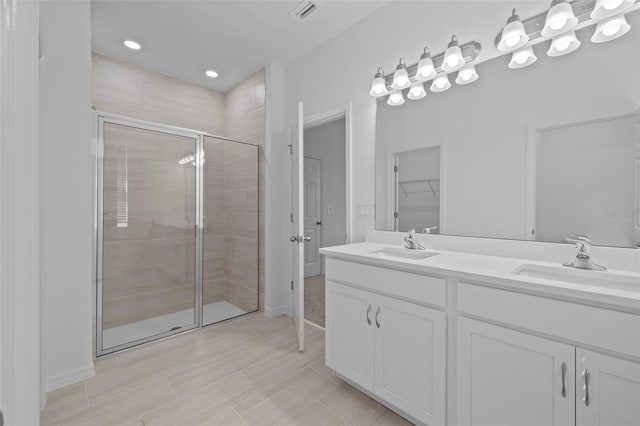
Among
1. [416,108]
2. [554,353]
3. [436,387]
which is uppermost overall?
[416,108]

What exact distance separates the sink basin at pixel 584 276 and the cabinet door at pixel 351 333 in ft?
2.67

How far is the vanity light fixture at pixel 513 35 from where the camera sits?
146cm

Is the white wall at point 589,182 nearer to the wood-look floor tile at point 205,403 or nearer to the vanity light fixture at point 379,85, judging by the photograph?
the vanity light fixture at point 379,85

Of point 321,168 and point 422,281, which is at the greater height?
point 321,168

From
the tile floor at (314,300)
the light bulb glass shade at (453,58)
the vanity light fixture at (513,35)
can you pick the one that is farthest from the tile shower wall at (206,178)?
the vanity light fixture at (513,35)

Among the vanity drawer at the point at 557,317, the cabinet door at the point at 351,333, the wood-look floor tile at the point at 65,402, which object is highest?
the vanity drawer at the point at 557,317

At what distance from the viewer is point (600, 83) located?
51.9 inches

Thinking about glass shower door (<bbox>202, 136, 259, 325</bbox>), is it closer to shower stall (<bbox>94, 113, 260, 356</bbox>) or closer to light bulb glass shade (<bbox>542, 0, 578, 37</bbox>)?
shower stall (<bbox>94, 113, 260, 356</bbox>)

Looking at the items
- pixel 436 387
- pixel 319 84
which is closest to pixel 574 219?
pixel 436 387

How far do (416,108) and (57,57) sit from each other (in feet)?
7.97

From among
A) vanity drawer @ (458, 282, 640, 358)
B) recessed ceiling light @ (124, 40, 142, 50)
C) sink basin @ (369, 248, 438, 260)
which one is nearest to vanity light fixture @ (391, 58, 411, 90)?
sink basin @ (369, 248, 438, 260)

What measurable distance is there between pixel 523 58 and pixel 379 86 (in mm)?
888

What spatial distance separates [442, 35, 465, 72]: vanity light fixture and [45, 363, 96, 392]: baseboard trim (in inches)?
123

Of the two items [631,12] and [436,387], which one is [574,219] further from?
[436,387]
